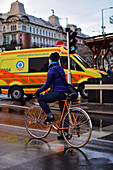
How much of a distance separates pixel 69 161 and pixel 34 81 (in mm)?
11950

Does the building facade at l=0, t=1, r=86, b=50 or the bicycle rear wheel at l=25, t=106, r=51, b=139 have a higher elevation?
the building facade at l=0, t=1, r=86, b=50

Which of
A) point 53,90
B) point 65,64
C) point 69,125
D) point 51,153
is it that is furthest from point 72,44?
point 51,153

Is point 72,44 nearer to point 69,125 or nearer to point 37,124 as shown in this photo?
point 37,124

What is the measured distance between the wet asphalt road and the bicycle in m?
0.15

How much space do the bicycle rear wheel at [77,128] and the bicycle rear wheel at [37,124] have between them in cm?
61

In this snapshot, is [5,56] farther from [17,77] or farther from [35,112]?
[35,112]

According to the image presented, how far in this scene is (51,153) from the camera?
540cm

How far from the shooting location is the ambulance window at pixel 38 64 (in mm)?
16562

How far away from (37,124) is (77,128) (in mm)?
1197

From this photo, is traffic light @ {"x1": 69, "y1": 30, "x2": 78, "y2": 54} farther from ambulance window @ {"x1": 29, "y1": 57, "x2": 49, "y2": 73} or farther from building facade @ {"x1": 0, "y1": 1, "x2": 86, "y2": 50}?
building facade @ {"x1": 0, "y1": 1, "x2": 86, "y2": 50}

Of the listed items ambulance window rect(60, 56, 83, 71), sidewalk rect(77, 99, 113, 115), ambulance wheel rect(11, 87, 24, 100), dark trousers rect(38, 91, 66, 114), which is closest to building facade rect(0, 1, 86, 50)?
ambulance wheel rect(11, 87, 24, 100)

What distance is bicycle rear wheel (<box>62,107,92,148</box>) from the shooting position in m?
5.62

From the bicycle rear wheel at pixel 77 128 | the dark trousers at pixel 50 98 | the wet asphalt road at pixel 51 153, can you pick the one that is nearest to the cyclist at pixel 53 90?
the dark trousers at pixel 50 98

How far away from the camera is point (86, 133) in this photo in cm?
561
